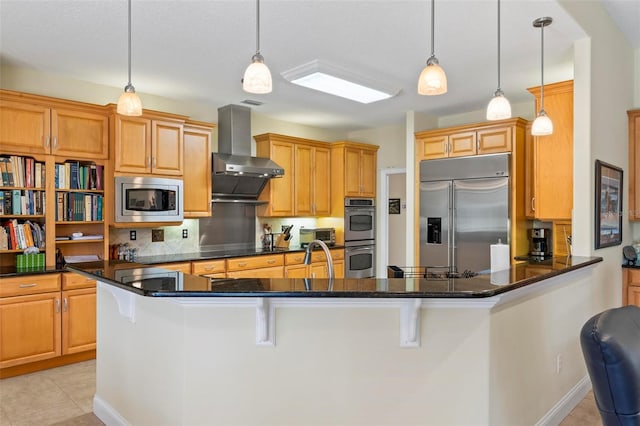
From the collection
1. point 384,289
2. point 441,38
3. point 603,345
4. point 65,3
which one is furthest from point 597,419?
point 65,3

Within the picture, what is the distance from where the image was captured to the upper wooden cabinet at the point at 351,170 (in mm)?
6273

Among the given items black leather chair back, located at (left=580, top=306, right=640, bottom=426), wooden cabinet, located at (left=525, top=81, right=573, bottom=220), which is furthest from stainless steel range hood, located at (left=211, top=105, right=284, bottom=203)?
black leather chair back, located at (left=580, top=306, right=640, bottom=426)

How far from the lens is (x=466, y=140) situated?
521cm

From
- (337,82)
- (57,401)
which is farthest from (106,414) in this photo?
(337,82)

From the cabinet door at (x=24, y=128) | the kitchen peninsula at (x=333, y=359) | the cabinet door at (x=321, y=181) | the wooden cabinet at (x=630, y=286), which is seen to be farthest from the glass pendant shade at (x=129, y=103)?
the wooden cabinet at (x=630, y=286)

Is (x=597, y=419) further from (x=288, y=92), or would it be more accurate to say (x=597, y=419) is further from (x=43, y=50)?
(x=43, y=50)

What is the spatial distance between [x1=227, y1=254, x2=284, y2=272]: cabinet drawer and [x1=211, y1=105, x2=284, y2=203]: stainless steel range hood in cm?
87

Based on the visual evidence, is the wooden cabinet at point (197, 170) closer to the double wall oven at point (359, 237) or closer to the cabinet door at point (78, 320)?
the cabinet door at point (78, 320)

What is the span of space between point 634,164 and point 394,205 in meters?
3.27

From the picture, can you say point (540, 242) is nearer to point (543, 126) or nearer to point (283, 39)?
point (543, 126)

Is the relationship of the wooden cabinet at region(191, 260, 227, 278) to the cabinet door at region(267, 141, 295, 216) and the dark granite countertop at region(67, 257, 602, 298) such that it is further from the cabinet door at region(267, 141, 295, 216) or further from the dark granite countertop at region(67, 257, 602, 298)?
the dark granite countertop at region(67, 257, 602, 298)

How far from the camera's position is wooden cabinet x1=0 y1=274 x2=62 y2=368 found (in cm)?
350

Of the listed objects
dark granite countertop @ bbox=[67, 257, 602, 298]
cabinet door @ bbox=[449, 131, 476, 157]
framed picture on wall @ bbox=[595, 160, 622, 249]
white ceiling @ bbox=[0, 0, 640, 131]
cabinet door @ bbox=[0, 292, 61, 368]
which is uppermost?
white ceiling @ bbox=[0, 0, 640, 131]

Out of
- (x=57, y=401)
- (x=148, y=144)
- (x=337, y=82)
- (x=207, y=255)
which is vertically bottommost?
(x=57, y=401)
